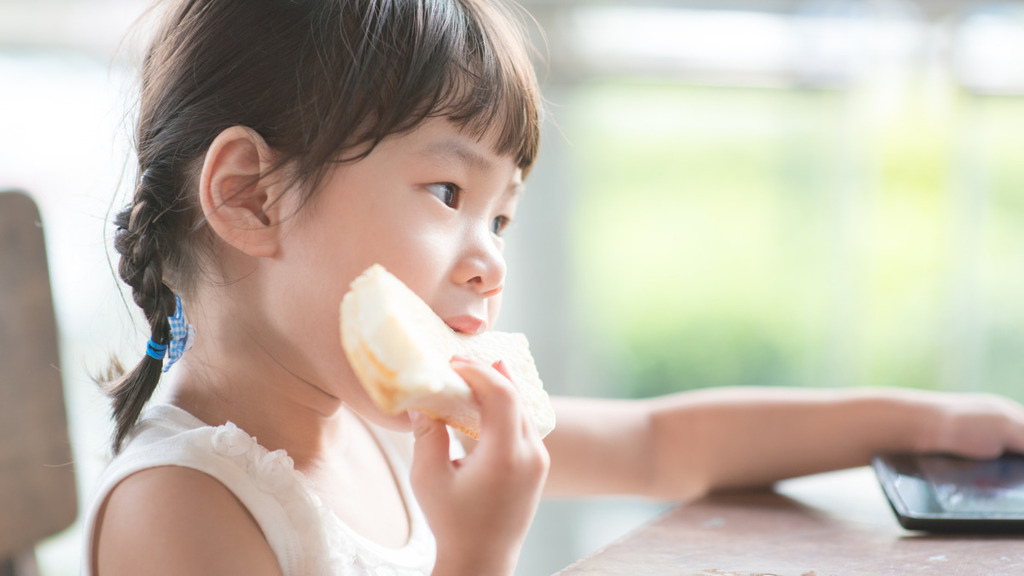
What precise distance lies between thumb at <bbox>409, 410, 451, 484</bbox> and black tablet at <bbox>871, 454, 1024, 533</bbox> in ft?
1.32

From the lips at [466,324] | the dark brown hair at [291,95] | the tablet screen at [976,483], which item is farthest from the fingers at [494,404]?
the tablet screen at [976,483]

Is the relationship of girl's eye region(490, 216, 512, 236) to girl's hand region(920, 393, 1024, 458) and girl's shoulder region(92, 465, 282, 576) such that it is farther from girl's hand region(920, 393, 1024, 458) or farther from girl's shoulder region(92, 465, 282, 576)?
girl's hand region(920, 393, 1024, 458)

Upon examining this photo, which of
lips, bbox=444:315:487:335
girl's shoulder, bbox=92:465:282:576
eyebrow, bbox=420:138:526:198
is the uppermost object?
eyebrow, bbox=420:138:526:198

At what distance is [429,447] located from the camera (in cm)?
60

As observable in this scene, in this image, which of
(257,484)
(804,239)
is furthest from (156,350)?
(804,239)

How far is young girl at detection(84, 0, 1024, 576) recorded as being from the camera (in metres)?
0.59

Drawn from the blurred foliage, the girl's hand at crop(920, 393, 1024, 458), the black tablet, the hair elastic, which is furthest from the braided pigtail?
the blurred foliage

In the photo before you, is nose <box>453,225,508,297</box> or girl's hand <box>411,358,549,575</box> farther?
nose <box>453,225,508,297</box>

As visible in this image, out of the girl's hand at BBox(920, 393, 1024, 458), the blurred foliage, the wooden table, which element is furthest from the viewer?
the blurred foliage

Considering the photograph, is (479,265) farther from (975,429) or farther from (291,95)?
(975,429)

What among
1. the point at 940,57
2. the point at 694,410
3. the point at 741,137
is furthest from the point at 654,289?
the point at 694,410

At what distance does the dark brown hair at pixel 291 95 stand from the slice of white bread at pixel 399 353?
0.51ft

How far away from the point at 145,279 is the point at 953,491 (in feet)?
2.49

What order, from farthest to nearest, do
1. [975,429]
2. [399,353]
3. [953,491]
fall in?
[975,429] < [953,491] < [399,353]
